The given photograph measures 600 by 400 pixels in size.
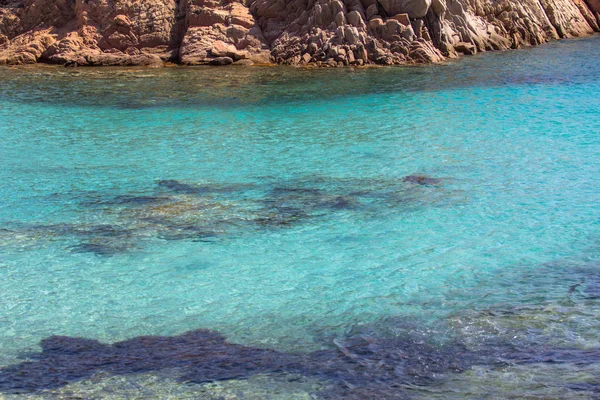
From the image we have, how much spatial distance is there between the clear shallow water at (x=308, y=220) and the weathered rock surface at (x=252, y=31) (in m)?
4.96

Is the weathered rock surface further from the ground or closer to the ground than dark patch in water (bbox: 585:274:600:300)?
further from the ground

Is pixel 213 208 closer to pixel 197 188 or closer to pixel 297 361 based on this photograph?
pixel 197 188

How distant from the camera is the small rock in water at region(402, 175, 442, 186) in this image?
12.4 meters

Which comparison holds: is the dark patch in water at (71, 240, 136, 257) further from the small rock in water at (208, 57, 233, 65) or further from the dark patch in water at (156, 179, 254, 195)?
the small rock in water at (208, 57, 233, 65)

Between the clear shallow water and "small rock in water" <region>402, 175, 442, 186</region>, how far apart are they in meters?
0.16

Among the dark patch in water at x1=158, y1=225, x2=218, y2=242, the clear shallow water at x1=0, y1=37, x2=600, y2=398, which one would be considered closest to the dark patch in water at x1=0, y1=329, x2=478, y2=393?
the clear shallow water at x1=0, y1=37, x2=600, y2=398

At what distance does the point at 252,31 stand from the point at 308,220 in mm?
16582

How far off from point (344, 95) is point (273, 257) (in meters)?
11.5

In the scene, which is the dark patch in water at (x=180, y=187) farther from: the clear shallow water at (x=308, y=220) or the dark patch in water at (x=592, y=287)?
the dark patch in water at (x=592, y=287)

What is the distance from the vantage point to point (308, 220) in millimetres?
10664

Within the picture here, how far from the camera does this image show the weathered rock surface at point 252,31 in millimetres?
24750

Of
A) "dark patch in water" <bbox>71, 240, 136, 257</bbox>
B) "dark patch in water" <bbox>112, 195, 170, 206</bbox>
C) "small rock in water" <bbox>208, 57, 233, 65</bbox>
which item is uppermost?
"small rock in water" <bbox>208, 57, 233, 65</bbox>

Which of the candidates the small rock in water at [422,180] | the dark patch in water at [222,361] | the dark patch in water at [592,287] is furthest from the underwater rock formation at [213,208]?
the dark patch in water at [592,287]

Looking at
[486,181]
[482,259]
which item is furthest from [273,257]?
[486,181]
